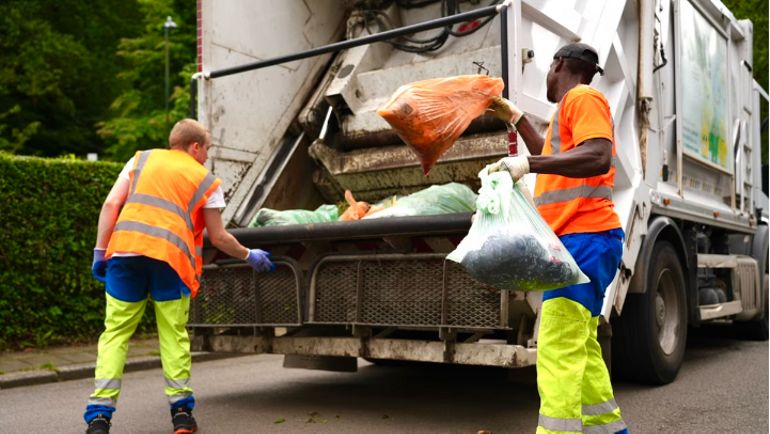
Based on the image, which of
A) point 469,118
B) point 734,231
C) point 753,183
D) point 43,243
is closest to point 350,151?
point 469,118

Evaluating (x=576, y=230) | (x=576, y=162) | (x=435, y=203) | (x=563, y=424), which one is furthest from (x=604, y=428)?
(x=435, y=203)

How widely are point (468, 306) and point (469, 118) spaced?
951mm

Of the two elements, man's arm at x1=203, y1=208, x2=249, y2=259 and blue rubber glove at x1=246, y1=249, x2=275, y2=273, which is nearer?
man's arm at x1=203, y1=208, x2=249, y2=259

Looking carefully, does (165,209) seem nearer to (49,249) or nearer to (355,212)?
(355,212)

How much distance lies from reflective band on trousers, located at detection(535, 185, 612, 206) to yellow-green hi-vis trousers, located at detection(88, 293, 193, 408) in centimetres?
177

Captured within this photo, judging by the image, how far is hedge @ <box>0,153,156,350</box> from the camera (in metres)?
6.22

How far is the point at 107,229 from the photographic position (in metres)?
3.65

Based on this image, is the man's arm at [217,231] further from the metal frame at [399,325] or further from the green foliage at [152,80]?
the green foliage at [152,80]

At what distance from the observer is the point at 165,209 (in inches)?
142

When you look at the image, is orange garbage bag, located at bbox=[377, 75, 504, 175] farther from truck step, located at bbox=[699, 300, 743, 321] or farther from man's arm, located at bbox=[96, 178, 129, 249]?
truck step, located at bbox=[699, 300, 743, 321]

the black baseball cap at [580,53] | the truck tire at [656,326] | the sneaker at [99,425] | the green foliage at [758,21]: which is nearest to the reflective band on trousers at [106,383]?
the sneaker at [99,425]

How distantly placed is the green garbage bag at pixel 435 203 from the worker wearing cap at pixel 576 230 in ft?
3.25

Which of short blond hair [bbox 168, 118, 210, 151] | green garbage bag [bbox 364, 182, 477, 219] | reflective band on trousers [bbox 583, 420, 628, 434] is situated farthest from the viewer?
green garbage bag [bbox 364, 182, 477, 219]

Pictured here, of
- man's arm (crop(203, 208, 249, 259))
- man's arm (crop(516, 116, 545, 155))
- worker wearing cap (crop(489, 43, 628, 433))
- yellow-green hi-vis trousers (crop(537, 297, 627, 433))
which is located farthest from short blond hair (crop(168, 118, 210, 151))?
yellow-green hi-vis trousers (crop(537, 297, 627, 433))
